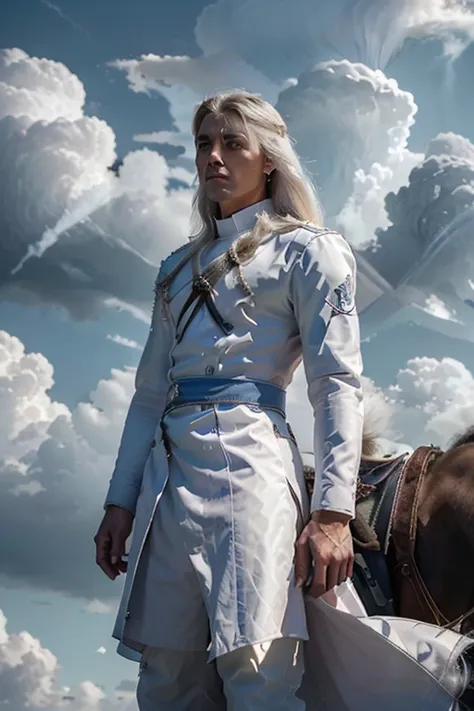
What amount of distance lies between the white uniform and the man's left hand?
0.08 feet

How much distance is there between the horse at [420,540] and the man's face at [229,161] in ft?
2.95

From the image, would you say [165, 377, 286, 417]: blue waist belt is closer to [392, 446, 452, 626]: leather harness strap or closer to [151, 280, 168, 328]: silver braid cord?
[151, 280, 168, 328]: silver braid cord

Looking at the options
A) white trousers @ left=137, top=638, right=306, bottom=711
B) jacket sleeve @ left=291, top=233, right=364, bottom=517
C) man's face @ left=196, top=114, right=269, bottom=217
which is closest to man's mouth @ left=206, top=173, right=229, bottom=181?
man's face @ left=196, top=114, right=269, bottom=217

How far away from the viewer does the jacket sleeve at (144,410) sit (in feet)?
7.10

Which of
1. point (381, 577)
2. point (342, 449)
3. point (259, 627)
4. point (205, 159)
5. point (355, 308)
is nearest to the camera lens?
point (259, 627)

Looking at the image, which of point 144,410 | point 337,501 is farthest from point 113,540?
point 337,501

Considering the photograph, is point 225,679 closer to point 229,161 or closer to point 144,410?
point 144,410

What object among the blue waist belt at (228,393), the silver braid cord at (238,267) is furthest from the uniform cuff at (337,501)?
the silver braid cord at (238,267)

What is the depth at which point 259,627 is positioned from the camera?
5.88 ft

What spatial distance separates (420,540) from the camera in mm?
2586

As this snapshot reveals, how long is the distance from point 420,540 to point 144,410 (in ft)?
2.66

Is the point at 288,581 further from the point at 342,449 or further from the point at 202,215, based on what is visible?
the point at 202,215

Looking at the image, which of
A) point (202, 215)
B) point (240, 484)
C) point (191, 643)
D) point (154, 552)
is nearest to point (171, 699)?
point (191, 643)

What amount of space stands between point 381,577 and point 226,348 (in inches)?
34.5
